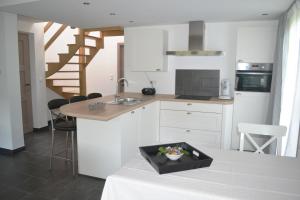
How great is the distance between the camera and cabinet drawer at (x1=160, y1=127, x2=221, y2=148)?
13.0ft

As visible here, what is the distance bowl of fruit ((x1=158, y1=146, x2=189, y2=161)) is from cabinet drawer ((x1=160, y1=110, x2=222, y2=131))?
2.26 meters

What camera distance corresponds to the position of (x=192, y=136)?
4094 mm

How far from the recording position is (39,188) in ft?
9.21

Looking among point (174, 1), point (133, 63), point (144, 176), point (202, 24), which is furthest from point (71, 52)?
point (144, 176)

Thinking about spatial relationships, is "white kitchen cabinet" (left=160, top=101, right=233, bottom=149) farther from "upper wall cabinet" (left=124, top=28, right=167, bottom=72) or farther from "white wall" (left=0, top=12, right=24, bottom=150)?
"white wall" (left=0, top=12, right=24, bottom=150)

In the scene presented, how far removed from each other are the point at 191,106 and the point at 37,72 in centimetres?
324

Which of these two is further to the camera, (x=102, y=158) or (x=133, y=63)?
(x=133, y=63)

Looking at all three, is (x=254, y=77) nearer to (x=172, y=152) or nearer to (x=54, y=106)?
(x=172, y=152)

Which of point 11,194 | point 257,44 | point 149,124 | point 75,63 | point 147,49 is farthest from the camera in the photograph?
point 75,63

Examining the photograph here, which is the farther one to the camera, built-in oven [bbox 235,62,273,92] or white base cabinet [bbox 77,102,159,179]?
built-in oven [bbox 235,62,273,92]

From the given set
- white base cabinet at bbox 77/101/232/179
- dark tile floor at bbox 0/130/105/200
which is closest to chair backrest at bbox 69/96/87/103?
white base cabinet at bbox 77/101/232/179

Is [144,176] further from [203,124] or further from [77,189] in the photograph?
[203,124]

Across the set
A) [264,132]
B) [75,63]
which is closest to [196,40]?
[264,132]

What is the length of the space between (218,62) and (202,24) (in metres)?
0.75
